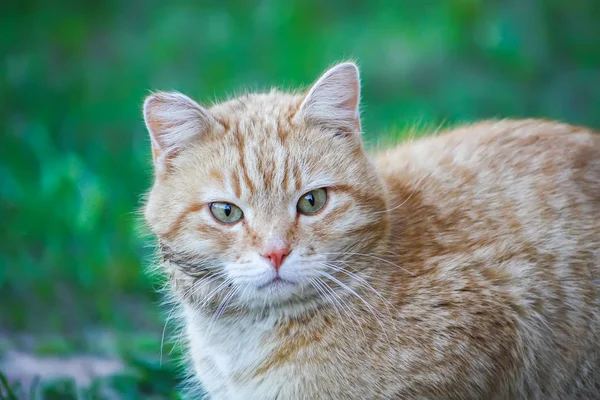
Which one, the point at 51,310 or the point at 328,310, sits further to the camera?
the point at 51,310

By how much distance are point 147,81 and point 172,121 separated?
280 cm

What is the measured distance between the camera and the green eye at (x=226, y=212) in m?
2.38

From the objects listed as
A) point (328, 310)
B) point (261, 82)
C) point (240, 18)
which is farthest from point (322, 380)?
Answer: point (240, 18)

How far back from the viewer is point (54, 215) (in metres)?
4.18

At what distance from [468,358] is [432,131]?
1255 millimetres

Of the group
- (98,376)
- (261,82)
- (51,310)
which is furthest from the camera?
(261,82)

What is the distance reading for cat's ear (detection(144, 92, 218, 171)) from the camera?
247 cm

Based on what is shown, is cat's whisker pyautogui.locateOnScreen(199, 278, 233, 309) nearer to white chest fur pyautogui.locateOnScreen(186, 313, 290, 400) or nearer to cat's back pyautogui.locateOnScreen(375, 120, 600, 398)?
white chest fur pyautogui.locateOnScreen(186, 313, 290, 400)

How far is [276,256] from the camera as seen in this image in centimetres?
223

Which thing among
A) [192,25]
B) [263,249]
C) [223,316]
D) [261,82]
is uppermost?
[192,25]

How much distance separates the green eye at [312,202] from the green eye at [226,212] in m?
0.19

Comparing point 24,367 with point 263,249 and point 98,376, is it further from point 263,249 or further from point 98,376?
point 263,249

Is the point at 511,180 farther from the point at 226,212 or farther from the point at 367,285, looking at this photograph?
the point at 226,212

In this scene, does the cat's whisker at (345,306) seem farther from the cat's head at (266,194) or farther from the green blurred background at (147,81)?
the green blurred background at (147,81)
